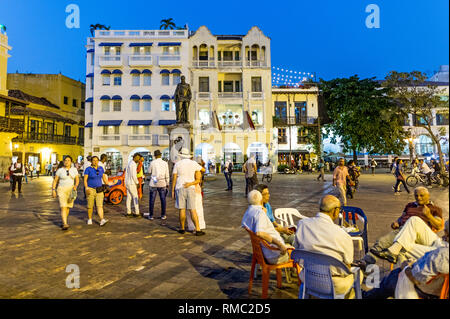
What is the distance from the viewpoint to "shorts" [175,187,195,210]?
5.92 metres

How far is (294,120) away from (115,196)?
102ft

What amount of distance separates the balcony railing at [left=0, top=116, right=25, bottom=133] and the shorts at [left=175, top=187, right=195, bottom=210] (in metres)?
26.2

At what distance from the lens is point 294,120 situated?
37500 mm

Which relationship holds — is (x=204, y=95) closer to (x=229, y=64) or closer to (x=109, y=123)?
(x=229, y=64)

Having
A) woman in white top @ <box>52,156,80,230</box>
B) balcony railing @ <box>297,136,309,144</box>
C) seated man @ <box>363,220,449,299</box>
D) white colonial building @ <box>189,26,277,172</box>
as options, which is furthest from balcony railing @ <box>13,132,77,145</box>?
seated man @ <box>363,220,449,299</box>

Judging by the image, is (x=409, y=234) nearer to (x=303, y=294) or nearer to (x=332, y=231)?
(x=332, y=231)

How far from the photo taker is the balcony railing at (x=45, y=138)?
32281 millimetres

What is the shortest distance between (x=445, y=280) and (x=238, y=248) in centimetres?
340

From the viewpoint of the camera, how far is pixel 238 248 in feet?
16.7

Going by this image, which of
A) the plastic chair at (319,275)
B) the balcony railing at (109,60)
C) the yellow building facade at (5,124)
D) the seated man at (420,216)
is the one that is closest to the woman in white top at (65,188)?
the plastic chair at (319,275)

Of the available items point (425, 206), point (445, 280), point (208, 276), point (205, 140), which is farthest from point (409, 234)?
point (205, 140)

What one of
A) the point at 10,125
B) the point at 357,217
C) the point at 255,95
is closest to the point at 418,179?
the point at 357,217

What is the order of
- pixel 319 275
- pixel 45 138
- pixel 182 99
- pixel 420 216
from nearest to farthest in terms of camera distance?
pixel 319 275, pixel 420 216, pixel 182 99, pixel 45 138

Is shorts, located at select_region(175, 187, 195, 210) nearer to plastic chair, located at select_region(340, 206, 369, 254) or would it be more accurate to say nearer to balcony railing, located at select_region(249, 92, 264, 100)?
plastic chair, located at select_region(340, 206, 369, 254)
